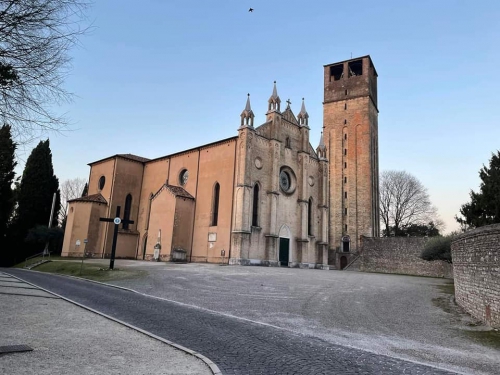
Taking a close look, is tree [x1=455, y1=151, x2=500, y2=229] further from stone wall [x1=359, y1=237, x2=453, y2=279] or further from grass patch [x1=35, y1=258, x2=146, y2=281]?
grass patch [x1=35, y1=258, x2=146, y2=281]

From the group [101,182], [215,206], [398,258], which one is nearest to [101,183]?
[101,182]

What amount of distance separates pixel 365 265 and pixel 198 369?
1564 inches

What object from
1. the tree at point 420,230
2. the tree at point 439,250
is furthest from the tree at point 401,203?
the tree at point 439,250

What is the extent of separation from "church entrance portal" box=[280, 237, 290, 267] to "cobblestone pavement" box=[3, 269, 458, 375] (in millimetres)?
25874

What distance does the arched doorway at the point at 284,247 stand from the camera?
120 feet

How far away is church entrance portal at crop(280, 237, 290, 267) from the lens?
36781mm

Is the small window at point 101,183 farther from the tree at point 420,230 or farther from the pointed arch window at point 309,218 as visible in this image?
the tree at point 420,230

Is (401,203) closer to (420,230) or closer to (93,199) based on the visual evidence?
(420,230)

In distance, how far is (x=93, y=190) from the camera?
1823 inches

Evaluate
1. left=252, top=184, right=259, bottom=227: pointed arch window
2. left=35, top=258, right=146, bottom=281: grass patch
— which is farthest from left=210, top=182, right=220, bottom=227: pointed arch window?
Result: left=35, top=258, right=146, bottom=281: grass patch

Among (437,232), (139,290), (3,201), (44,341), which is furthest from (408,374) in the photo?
(437,232)

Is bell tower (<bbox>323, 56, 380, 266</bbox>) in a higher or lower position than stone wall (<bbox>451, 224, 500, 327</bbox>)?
higher

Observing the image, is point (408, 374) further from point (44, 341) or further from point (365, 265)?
point (365, 265)

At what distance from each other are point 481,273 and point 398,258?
31.5 metres
